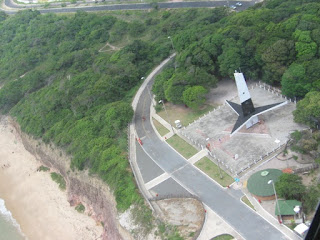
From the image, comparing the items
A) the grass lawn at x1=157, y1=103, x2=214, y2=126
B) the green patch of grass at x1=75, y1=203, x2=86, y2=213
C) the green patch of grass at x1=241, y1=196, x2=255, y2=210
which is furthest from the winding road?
the green patch of grass at x1=75, y1=203, x2=86, y2=213

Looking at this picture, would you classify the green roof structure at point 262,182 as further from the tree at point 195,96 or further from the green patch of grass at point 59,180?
the green patch of grass at point 59,180

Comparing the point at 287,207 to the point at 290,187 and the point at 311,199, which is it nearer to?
the point at 290,187

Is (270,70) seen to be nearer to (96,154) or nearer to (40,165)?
(96,154)

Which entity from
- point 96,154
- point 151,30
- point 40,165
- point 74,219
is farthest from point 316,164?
point 151,30

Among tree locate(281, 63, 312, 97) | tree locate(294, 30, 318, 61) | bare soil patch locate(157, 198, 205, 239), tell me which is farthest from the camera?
tree locate(294, 30, 318, 61)

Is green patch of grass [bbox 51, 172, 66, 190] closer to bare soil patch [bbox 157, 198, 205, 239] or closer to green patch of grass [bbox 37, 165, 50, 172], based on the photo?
green patch of grass [bbox 37, 165, 50, 172]
